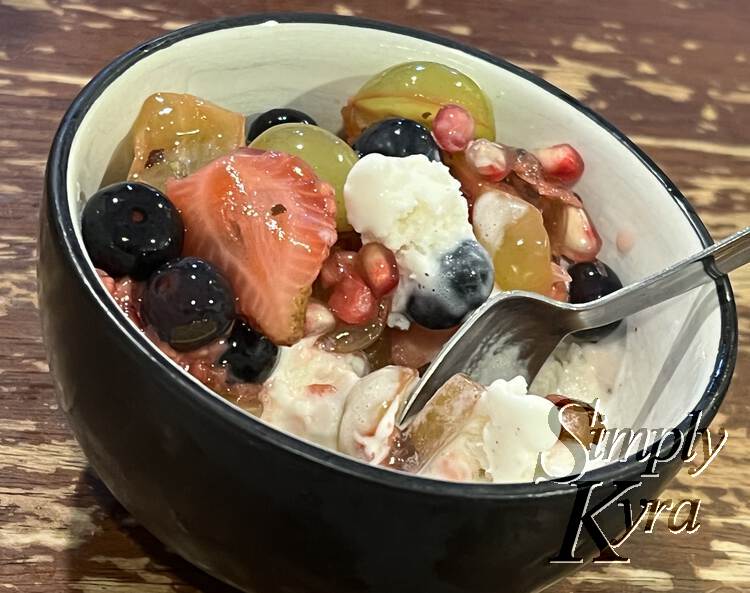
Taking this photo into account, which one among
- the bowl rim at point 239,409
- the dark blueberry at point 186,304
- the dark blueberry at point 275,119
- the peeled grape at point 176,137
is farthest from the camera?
the dark blueberry at point 275,119

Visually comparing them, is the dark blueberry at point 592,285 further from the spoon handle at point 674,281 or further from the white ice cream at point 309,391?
the white ice cream at point 309,391

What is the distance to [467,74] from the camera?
0.88m

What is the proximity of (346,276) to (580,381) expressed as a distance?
0.23m

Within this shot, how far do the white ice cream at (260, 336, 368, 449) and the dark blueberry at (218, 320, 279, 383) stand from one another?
17 mm

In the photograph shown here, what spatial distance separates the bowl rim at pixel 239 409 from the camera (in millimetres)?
493

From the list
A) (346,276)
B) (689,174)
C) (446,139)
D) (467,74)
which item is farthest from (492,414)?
(689,174)

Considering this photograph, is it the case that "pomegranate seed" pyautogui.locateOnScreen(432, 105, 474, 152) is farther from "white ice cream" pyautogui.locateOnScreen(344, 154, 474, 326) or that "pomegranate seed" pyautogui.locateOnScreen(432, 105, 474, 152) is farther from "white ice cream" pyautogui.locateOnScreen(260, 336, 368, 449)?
"white ice cream" pyautogui.locateOnScreen(260, 336, 368, 449)

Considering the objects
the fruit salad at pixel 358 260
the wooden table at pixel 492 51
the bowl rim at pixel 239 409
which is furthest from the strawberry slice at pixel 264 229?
the wooden table at pixel 492 51

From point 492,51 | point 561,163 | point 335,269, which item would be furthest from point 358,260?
point 492,51

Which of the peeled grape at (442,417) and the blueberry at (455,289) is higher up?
the blueberry at (455,289)

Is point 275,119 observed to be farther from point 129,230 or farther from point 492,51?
point 492,51

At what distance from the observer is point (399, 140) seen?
30.9 inches

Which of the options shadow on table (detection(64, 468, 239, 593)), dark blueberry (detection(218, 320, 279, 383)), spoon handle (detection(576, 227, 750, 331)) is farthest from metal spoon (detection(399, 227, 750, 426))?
shadow on table (detection(64, 468, 239, 593))

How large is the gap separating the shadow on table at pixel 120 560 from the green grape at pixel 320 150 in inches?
11.2
